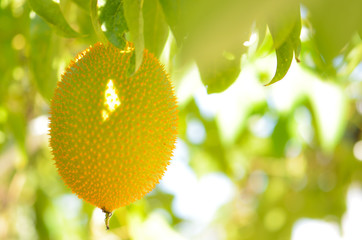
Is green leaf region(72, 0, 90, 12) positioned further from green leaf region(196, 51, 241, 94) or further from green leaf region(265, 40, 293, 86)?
green leaf region(265, 40, 293, 86)

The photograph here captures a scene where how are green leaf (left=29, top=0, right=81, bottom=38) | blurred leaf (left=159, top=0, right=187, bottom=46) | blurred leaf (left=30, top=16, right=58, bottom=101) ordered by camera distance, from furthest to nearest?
blurred leaf (left=30, top=16, right=58, bottom=101), green leaf (left=29, top=0, right=81, bottom=38), blurred leaf (left=159, top=0, right=187, bottom=46)

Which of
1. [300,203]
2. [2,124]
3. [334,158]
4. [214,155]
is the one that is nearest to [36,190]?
[2,124]

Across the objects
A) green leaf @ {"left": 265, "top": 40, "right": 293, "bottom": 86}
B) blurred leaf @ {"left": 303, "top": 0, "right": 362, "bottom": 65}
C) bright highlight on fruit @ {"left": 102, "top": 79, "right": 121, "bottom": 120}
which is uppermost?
blurred leaf @ {"left": 303, "top": 0, "right": 362, "bottom": 65}

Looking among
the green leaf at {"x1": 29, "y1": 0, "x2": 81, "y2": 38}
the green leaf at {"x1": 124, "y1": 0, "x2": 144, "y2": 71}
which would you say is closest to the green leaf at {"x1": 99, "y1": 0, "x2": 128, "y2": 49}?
the green leaf at {"x1": 124, "y1": 0, "x2": 144, "y2": 71}

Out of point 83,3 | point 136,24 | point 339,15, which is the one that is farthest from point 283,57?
point 339,15

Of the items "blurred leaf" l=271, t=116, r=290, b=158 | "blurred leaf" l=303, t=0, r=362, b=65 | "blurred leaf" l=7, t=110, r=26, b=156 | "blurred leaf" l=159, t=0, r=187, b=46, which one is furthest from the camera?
"blurred leaf" l=271, t=116, r=290, b=158

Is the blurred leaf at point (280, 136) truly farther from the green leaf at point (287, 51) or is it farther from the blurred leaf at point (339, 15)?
the blurred leaf at point (339, 15)

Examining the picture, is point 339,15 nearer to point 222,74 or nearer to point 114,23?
point 114,23

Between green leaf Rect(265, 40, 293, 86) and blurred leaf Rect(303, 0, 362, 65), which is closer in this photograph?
blurred leaf Rect(303, 0, 362, 65)
